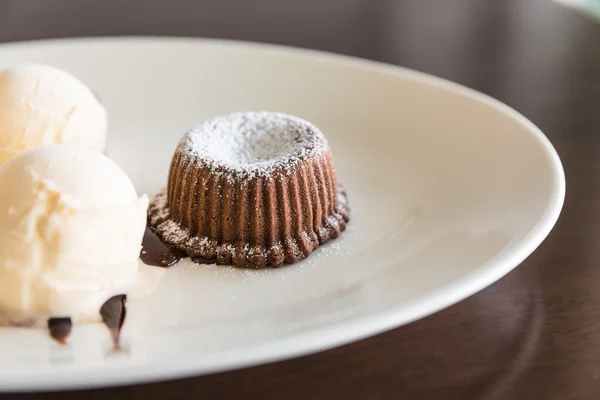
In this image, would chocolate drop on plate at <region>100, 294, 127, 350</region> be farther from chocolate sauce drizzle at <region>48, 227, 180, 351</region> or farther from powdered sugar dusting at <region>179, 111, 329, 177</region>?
powdered sugar dusting at <region>179, 111, 329, 177</region>

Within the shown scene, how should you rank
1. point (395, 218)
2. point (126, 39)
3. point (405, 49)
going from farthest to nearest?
point (405, 49) → point (126, 39) → point (395, 218)

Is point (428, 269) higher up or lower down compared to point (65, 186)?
lower down

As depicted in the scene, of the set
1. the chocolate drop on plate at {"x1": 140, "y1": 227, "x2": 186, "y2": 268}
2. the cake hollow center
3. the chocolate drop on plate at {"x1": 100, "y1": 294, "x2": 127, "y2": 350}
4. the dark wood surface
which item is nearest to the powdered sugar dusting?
the cake hollow center

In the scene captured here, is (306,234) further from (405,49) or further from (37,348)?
(405,49)

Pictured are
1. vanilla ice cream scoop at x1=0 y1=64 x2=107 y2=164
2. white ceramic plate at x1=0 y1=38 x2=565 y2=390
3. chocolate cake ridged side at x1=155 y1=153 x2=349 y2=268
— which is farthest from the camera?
vanilla ice cream scoop at x1=0 y1=64 x2=107 y2=164

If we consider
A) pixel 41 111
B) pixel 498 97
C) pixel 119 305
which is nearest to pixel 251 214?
pixel 119 305

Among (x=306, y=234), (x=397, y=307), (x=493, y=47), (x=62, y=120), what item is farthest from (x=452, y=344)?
(x=493, y=47)

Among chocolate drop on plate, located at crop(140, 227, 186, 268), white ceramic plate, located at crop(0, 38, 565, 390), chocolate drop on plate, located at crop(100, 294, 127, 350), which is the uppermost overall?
white ceramic plate, located at crop(0, 38, 565, 390)
